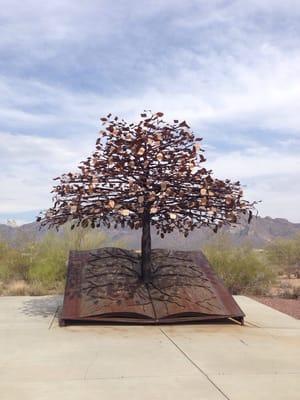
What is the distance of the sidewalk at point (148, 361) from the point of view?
5.85m

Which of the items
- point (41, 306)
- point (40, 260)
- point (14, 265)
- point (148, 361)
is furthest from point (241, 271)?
point (148, 361)

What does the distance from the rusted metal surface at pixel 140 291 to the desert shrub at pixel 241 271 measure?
633 centimetres

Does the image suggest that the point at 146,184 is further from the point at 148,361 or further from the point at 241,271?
the point at 241,271

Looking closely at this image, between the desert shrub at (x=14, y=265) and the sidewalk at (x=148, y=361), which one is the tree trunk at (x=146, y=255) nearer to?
the sidewalk at (x=148, y=361)

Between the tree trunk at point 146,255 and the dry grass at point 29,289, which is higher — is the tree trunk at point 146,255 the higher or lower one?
the higher one

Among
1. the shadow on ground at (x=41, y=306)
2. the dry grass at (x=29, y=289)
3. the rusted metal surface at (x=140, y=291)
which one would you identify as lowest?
the shadow on ground at (x=41, y=306)

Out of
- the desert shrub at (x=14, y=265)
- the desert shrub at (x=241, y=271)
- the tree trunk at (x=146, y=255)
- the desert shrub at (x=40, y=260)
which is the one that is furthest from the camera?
the desert shrub at (x=14, y=265)

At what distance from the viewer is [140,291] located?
10422mm

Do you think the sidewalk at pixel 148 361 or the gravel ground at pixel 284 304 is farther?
the gravel ground at pixel 284 304

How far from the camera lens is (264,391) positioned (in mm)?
5926

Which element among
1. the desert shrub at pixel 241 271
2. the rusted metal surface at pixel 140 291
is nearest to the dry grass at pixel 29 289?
the rusted metal surface at pixel 140 291

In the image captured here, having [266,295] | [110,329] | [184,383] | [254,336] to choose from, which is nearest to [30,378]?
[184,383]

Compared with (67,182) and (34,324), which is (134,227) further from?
(34,324)

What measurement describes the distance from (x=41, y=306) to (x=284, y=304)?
20.8 feet
